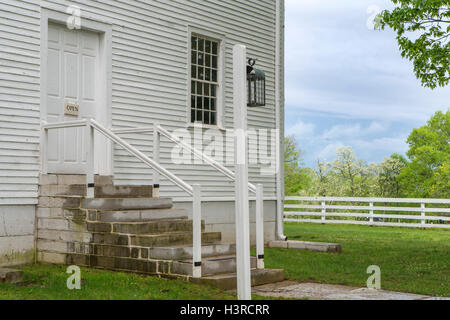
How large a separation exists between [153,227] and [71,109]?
290cm

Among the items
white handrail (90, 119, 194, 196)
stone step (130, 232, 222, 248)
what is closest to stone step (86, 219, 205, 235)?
stone step (130, 232, 222, 248)

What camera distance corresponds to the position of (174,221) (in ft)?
29.2

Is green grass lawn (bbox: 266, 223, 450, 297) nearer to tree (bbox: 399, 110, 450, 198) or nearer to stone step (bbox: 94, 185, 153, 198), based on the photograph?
stone step (bbox: 94, 185, 153, 198)

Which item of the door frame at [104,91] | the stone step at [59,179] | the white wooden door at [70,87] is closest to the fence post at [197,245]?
the stone step at [59,179]

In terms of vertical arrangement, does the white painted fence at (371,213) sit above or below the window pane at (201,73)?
below

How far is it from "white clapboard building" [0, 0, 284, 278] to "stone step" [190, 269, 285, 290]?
3.71 ft

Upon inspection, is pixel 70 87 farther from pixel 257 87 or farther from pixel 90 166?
pixel 257 87

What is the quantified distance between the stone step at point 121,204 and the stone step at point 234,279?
1846 mm

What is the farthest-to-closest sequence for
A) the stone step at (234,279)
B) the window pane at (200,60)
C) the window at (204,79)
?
the window pane at (200,60)
the window at (204,79)
the stone step at (234,279)

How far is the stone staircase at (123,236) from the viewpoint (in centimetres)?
791

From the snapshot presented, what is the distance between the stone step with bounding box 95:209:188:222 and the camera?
28.0 ft

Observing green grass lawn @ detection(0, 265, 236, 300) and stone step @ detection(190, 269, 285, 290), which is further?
stone step @ detection(190, 269, 285, 290)

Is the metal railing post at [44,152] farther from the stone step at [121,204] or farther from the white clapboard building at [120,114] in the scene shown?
the stone step at [121,204]

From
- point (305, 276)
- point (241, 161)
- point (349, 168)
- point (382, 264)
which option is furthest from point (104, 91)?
point (349, 168)
